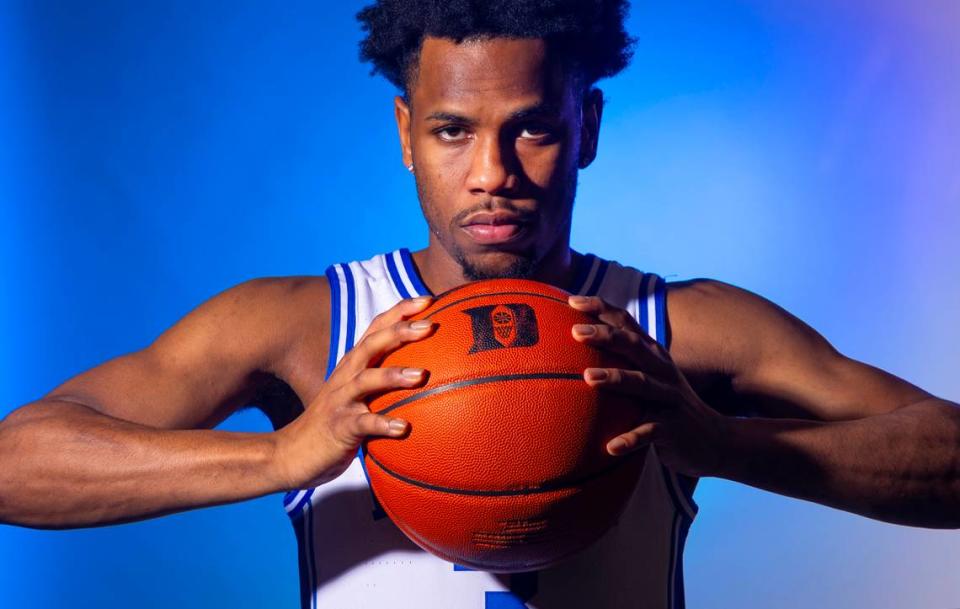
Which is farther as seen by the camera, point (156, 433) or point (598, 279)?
point (598, 279)

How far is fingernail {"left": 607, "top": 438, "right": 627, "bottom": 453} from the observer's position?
1.00 m

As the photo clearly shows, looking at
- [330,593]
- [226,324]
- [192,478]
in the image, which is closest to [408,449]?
[192,478]

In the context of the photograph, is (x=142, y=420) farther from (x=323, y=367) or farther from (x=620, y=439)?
(x=620, y=439)

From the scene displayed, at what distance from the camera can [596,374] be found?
986 millimetres

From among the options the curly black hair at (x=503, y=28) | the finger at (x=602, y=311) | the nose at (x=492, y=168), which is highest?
the curly black hair at (x=503, y=28)

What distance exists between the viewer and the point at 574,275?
158cm

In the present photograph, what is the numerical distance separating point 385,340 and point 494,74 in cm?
53

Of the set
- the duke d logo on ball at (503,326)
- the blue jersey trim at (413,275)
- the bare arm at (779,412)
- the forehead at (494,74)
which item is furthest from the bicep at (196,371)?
the bare arm at (779,412)

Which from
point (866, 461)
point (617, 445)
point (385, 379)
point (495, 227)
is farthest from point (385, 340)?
point (866, 461)

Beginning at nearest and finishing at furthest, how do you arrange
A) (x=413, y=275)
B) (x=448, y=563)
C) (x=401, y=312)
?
(x=401, y=312)
(x=448, y=563)
(x=413, y=275)

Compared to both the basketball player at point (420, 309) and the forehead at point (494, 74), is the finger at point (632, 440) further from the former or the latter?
the forehead at point (494, 74)

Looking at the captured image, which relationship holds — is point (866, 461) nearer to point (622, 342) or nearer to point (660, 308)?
point (660, 308)

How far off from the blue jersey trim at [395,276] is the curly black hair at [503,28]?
295 millimetres

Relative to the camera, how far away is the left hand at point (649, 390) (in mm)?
1009
